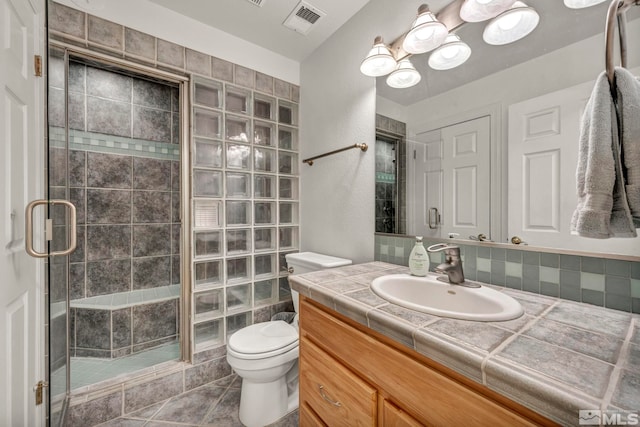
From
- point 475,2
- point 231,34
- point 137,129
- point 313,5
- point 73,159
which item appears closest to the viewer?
point 475,2

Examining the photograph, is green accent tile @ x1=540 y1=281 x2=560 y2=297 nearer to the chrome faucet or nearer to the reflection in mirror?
the chrome faucet

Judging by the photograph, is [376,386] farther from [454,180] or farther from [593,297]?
[454,180]

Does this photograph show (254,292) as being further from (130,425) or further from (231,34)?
(231,34)

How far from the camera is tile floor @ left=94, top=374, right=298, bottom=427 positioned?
55.1 inches

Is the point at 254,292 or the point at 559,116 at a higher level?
the point at 559,116

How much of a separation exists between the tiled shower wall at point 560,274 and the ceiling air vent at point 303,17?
66.3 inches

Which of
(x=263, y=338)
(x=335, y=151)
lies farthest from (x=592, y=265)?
(x=263, y=338)

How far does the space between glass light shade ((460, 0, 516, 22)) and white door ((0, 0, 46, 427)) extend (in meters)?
1.57

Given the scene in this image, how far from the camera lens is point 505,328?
630 mm

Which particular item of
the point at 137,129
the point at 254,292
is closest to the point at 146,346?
the point at 254,292

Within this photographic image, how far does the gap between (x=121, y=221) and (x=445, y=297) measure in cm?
257

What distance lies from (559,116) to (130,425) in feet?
8.00

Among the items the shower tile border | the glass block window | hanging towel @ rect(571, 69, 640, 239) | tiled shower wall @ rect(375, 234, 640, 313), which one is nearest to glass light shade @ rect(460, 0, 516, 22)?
hanging towel @ rect(571, 69, 640, 239)

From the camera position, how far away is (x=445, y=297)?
39.2 inches
